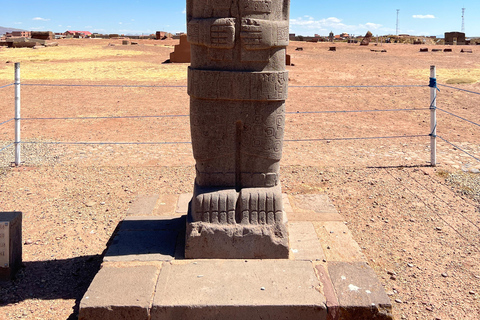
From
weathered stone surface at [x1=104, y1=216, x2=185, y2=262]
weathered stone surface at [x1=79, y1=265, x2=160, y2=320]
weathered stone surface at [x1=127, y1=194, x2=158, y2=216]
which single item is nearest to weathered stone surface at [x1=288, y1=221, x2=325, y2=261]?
weathered stone surface at [x1=104, y1=216, x2=185, y2=262]

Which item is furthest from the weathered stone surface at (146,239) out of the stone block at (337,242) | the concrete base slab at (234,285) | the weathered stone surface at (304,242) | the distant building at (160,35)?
the distant building at (160,35)

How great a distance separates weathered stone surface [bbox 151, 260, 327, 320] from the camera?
281 centimetres

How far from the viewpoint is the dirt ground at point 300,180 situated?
11.9 ft

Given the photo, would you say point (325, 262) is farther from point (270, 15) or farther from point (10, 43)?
point (10, 43)

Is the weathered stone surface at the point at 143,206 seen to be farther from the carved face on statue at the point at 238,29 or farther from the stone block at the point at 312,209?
the carved face on statue at the point at 238,29

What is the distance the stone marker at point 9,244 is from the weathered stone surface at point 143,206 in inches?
39.3

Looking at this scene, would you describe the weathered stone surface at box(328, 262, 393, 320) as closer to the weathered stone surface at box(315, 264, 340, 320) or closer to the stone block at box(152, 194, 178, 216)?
the weathered stone surface at box(315, 264, 340, 320)

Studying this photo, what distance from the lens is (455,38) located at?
38375mm

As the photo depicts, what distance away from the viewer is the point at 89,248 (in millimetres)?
4168

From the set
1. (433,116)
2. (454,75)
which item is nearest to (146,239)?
(433,116)

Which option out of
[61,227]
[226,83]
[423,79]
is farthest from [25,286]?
[423,79]

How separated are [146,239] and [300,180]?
2.84 metres

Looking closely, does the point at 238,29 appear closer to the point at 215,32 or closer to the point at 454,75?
the point at 215,32

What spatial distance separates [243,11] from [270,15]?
0.21 meters
